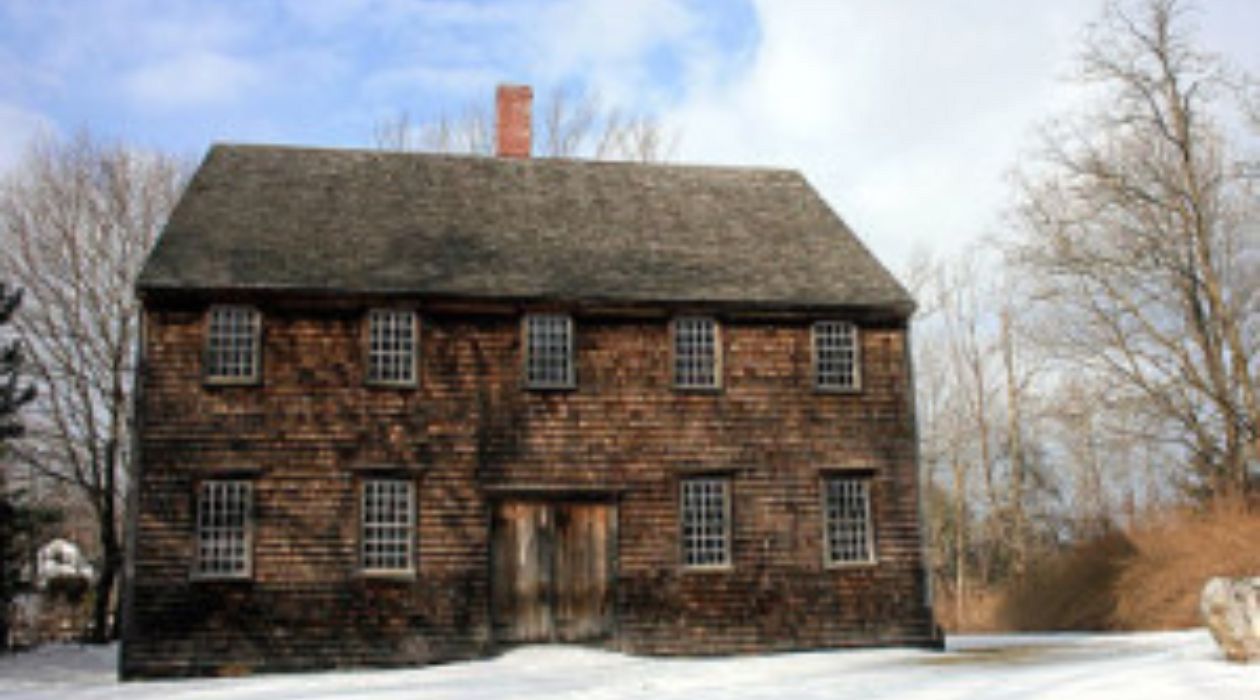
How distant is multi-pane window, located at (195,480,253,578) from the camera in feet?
59.0

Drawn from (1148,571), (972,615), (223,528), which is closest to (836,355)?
(1148,571)

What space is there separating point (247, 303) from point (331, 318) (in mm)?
1323

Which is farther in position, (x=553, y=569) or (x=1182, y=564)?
(x=1182, y=564)

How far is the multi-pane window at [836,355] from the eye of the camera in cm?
2045

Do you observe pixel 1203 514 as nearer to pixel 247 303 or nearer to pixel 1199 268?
pixel 1199 268

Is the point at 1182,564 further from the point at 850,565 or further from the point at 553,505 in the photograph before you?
the point at 553,505

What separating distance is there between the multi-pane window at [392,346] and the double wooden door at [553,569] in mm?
2697

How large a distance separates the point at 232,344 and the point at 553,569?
6.26 meters

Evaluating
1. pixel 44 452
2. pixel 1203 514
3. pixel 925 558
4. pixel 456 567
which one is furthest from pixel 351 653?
pixel 1203 514

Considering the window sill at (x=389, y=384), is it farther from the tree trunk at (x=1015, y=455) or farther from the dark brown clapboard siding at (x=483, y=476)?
the tree trunk at (x=1015, y=455)

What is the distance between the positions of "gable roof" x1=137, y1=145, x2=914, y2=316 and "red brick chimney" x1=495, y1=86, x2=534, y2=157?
75cm

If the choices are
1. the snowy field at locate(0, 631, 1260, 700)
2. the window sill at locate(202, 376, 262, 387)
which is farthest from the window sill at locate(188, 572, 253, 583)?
the window sill at locate(202, 376, 262, 387)

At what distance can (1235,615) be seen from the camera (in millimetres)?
13836

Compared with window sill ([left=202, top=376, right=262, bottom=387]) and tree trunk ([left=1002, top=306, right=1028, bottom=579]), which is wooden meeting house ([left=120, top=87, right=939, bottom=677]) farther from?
tree trunk ([left=1002, top=306, right=1028, bottom=579])
